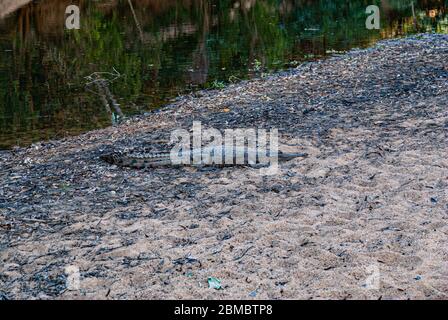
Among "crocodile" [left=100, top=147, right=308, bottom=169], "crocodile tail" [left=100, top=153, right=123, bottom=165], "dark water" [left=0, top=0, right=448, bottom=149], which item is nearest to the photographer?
"crocodile" [left=100, top=147, right=308, bottom=169]

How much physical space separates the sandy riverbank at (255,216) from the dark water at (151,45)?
315 centimetres

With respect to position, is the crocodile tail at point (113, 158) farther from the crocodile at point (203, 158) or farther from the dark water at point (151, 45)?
the dark water at point (151, 45)

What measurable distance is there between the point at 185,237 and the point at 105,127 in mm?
5590

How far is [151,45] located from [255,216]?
13.6m

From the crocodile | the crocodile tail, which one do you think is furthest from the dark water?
the crocodile

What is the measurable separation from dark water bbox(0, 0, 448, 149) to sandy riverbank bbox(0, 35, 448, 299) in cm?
315

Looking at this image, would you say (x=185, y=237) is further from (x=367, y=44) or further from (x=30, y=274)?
(x=367, y=44)

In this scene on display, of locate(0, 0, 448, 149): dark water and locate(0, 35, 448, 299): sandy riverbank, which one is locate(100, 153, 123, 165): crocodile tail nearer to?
locate(0, 35, 448, 299): sandy riverbank

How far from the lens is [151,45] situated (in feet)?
59.1

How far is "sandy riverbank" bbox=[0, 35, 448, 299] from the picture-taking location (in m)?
4.19

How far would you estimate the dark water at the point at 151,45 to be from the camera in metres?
11.7

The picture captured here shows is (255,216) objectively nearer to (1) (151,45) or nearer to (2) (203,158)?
(2) (203,158)

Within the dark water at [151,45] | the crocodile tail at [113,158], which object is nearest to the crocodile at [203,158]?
the crocodile tail at [113,158]

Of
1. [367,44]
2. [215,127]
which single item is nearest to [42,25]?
[367,44]
